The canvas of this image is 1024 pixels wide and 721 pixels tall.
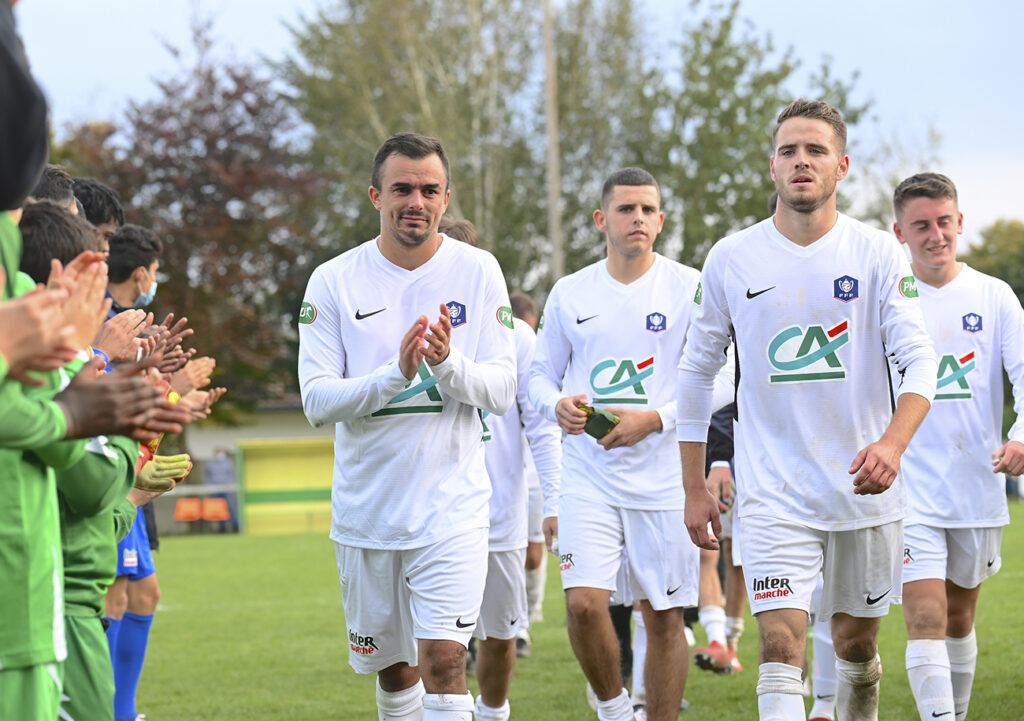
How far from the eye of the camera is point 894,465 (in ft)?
16.1

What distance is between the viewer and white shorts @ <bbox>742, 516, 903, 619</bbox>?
17.2 feet

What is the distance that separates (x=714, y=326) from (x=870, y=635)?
154 cm

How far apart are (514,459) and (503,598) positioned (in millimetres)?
846

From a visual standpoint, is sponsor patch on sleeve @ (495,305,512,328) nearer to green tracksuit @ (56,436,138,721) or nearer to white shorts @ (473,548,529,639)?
white shorts @ (473,548,529,639)

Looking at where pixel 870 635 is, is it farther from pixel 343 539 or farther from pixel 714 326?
pixel 343 539

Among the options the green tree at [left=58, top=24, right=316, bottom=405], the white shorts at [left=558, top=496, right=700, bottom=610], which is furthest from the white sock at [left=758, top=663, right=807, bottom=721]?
the green tree at [left=58, top=24, right=316, bottom=405]

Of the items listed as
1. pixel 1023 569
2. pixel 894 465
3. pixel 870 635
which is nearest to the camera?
pixel 894 465

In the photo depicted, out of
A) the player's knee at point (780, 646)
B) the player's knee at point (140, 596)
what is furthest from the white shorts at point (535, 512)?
the player's knee at point (780, 646)

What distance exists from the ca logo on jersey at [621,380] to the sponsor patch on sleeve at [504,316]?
139cm

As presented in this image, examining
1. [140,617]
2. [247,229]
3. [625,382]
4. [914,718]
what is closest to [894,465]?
[625,382]

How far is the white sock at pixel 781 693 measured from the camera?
5.02 metres

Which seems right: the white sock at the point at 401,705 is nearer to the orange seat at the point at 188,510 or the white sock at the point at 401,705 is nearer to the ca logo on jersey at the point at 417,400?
the ca logo on jersey at the point at 417,400

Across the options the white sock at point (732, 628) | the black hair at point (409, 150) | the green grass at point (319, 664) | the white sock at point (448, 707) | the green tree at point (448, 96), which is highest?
the green tree at point (448, 96)

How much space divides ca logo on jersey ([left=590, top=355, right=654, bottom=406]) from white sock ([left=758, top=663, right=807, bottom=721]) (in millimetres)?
2282
